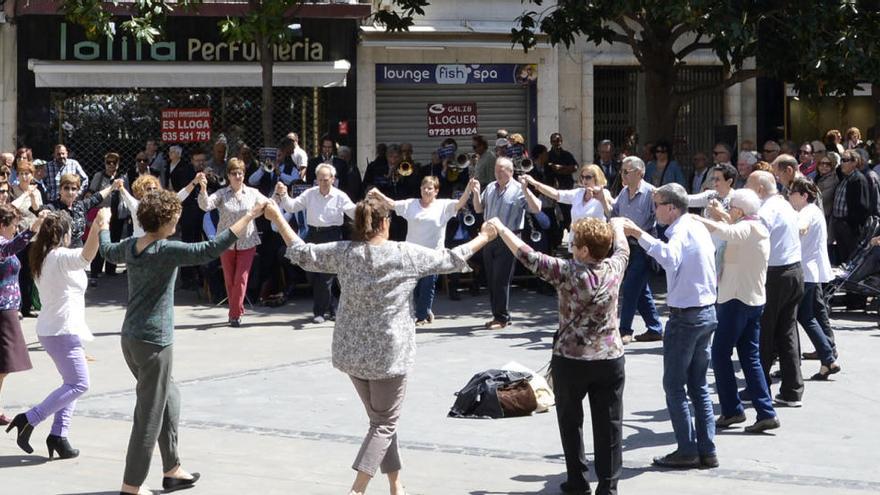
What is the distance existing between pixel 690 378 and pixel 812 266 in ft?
10.7

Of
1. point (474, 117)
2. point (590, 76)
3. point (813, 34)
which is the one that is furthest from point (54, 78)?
point (813, 34)

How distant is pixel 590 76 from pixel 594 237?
62.9 ft

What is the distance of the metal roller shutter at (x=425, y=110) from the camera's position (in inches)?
1022

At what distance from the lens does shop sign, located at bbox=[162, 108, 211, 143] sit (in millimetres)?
24328

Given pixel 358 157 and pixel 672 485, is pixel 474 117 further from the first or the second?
pixel 672 485

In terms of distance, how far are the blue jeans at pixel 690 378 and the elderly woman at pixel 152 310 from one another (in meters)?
2.65

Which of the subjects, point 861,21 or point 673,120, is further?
point 673,120

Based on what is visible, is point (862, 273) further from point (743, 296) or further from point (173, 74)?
point (173, 74)

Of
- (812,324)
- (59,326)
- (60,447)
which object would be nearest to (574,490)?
(60,447)

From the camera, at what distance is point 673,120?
20.9 metres

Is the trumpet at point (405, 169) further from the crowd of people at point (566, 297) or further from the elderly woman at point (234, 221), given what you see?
the crowd of people at point (566, 297)

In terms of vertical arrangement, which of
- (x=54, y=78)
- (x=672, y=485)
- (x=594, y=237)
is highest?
(x=54, y=78)

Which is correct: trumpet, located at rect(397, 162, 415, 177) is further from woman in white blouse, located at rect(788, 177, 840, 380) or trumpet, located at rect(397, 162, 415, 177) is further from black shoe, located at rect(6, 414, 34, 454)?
black shoe, located at rect(6, 414, 34, 454)

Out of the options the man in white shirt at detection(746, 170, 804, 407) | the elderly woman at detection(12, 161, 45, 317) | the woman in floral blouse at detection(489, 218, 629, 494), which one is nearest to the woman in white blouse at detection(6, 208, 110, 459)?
the woman in floral blouse at detection(489, 218, 629, 494)
